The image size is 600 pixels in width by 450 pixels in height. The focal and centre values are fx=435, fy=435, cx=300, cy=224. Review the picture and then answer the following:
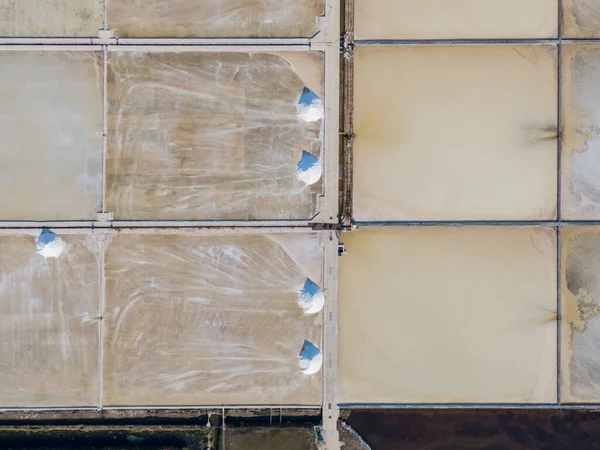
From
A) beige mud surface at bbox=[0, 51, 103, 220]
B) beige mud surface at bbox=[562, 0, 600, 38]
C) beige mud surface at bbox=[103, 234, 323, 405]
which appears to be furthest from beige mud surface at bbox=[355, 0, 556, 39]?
beige mud surface at bbox=[0, 51, 103, 220]

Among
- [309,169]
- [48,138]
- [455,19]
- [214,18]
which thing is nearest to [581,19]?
[455,19]

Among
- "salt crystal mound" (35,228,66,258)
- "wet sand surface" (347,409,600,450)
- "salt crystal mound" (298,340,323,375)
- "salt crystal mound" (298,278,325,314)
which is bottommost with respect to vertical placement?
"wet sand surface" (347,409,600,450)

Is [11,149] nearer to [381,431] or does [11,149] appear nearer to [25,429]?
[25,429]

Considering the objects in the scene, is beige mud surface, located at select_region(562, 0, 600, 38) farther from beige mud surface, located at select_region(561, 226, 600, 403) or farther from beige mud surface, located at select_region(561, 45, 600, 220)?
beige mud surface, located at select_region(561, 226, 600, 403)

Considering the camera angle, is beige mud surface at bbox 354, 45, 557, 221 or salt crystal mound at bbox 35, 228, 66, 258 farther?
beige mud surface at bbox 354, 45, 557, 221

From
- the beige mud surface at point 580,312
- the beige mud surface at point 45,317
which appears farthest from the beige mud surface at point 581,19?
the beige mud surface at point 45,317

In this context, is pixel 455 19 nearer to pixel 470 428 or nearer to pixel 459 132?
pixel 459 132

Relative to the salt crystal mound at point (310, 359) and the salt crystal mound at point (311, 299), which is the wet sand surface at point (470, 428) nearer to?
the salt crystal mound at point (310, 359)
